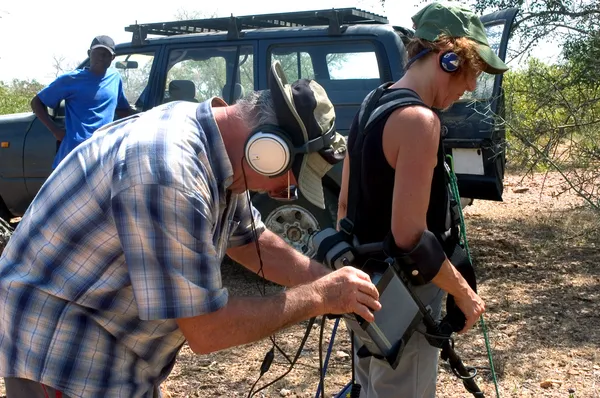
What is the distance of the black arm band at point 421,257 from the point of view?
2.48 meters

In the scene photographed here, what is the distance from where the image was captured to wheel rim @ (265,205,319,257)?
5.96 metres

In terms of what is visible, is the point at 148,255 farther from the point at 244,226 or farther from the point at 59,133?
the point at 59,133

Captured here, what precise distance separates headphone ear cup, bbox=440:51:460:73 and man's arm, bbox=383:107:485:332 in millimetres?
226

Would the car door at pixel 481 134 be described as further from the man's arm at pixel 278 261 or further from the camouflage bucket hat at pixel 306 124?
the camouflage bucket hat at pixel 306 124

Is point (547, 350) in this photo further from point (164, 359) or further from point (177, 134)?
point (177, 134)

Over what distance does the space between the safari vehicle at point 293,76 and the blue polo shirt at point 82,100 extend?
0.28m

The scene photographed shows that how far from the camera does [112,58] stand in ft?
21.4

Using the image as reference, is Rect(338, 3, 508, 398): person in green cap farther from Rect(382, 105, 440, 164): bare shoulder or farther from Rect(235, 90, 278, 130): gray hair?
Rect(235, 90, 278, 130): gray hair

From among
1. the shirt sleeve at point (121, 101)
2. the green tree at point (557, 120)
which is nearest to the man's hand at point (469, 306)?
the green tree at point (557, 120)

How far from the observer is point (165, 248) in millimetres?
1784

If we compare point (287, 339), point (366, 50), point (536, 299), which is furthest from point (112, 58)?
point (536, 299)

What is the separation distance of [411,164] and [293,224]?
362 centimetres

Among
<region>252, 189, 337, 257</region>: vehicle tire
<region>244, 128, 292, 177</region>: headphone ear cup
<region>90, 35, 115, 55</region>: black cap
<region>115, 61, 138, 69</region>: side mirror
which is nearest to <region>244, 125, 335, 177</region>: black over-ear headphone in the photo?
<region>244, 128, 292, 177</region>: headphone ear cup

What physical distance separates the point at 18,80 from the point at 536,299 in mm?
24244
